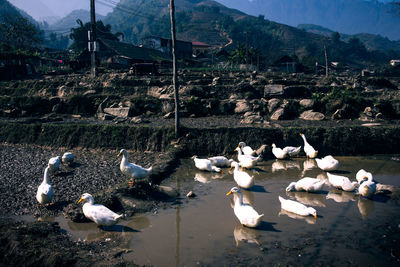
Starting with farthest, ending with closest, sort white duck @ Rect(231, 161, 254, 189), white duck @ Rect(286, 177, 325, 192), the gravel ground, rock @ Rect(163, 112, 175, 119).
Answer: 1. rock @ Rect(163, 112, 175, 119)
2. white duck @ Rect(231, 161, 254, 189)
3. white duck @ Rect(286, 177, 325, 192)
4. the gravel ground

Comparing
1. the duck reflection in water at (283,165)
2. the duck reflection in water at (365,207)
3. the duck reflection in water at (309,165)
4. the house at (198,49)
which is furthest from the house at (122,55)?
the duck reflection in water at (365,207)

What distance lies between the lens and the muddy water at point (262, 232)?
6715 millimetres

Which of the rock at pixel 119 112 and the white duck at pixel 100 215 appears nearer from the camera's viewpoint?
the white duck at pixel 100 215

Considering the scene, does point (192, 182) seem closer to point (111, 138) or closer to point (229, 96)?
point (111, 138)

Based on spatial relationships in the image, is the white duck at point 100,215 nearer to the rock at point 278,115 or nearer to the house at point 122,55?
the rock at point 278,115

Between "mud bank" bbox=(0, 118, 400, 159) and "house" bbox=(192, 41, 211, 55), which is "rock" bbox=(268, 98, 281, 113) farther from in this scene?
"house" bbox=(192, 41, 211, 55)

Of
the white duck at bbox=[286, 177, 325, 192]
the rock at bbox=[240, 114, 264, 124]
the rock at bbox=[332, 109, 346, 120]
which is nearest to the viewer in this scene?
the white duck at bbox=[286, 177, 325, 192]

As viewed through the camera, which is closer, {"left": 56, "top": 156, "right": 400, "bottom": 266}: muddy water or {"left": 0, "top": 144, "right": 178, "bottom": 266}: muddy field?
{"left": 0, "top": 144, "right": 178, "bottom": 266}: muddy field

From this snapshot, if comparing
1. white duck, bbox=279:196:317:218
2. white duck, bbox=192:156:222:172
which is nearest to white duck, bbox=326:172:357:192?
white duck, bbox=279:196:317:218

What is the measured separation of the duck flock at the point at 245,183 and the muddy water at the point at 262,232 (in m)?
0.26

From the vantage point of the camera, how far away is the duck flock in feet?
26.3

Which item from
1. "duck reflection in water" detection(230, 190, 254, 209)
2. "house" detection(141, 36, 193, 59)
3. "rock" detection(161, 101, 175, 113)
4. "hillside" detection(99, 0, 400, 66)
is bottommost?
"duck reflection in water" detection(230, 190, 254, 209)

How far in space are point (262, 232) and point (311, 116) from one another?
Answer: 13.6 m

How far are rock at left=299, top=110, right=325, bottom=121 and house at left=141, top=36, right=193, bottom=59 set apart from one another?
1781 inches
